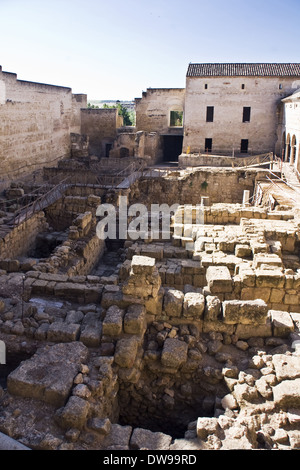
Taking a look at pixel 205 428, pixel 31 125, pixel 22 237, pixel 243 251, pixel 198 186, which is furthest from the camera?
pixel 198 186

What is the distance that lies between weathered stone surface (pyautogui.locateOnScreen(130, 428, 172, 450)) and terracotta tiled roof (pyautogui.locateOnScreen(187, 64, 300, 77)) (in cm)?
2735

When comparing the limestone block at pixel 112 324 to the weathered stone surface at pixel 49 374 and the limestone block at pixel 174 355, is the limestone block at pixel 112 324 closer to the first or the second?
the weathered stone surface at pixel 49 374

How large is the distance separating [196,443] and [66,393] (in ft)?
5.54

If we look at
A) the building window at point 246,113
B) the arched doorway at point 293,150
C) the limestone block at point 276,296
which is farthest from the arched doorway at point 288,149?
the limestone block at point 276,296

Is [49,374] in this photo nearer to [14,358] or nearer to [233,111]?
[14,358]

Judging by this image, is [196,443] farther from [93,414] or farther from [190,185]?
[190,185]

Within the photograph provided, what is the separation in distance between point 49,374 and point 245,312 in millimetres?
3237

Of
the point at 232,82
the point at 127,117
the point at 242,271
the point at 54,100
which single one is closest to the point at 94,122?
the point at 54,100

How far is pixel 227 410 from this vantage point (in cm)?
555

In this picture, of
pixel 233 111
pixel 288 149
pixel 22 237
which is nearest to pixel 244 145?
pixel 233 111

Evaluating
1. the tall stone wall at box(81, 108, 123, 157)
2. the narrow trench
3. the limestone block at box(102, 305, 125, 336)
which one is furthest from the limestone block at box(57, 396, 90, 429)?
the tall stone wall at box(81, 108, 123, 157)

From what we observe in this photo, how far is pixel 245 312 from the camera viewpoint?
22.2ft

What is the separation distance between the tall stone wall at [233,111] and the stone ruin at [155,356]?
Result: 20573 millimetres

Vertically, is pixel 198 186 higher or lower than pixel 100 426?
higher
